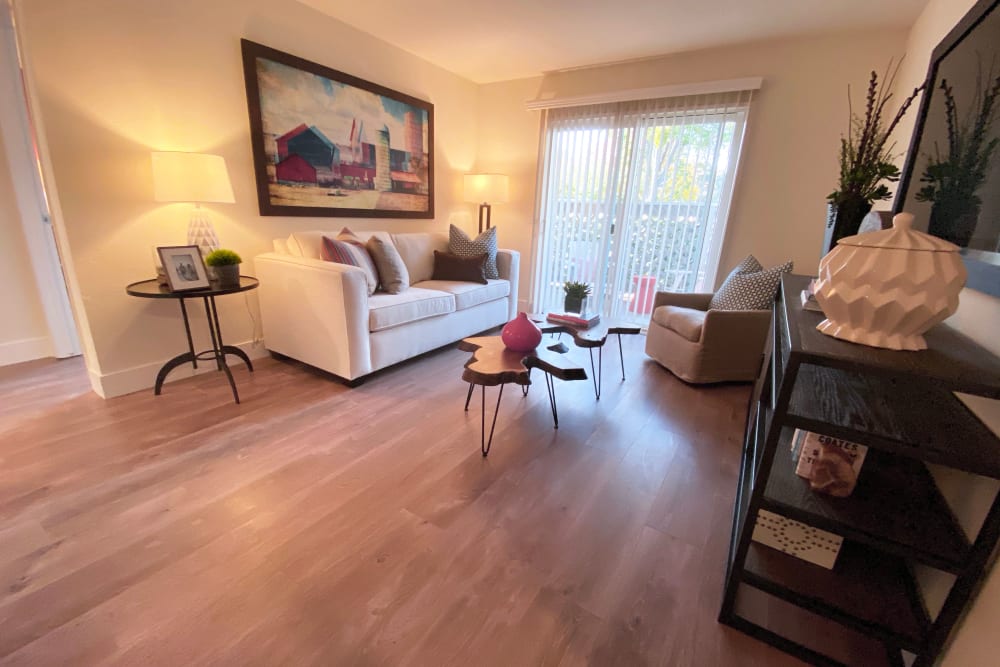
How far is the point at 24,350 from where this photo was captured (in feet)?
8.77

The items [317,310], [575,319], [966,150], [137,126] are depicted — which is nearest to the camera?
[966,150]

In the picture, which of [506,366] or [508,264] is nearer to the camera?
[506,366]

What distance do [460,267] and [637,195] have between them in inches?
70.5

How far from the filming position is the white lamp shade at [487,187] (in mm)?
4074

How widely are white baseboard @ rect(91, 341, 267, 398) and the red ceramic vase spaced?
2.04m

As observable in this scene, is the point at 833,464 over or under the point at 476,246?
under

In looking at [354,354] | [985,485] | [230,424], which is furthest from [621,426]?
[230,424]

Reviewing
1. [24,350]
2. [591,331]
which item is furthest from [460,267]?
[24,350]

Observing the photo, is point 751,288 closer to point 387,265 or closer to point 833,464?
point 833,464

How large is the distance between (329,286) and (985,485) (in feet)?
8.54

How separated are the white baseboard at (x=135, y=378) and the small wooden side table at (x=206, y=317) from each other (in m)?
0.05

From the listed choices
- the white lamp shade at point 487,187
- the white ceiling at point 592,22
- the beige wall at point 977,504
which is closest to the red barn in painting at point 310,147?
the white ceiling at point 592,22

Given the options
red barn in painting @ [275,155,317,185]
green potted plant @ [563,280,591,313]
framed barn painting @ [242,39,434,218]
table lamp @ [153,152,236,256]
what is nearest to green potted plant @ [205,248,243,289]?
table lamp @ [153,152,236,256]

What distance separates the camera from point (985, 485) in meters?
0.87
